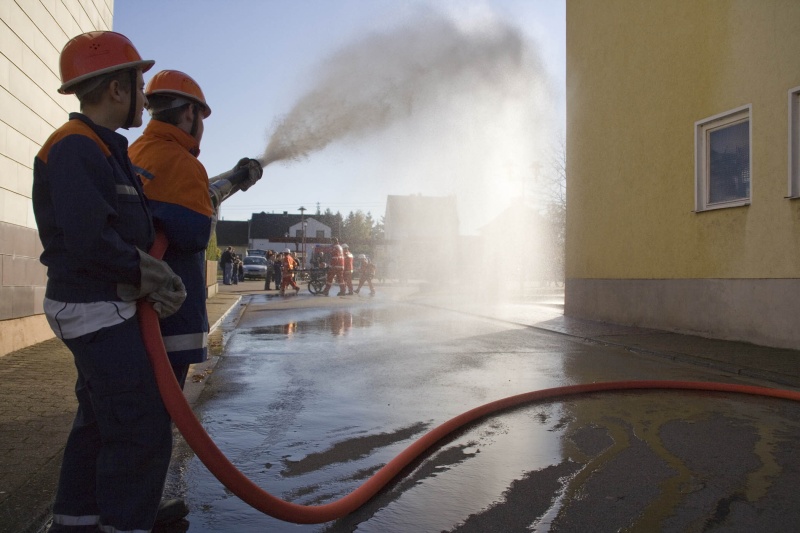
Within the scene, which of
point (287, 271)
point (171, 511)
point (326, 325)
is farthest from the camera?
point (287, 271)

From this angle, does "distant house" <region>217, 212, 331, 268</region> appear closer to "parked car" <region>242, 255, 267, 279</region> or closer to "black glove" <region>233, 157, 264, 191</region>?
"parked car" <region>242, 255, 267, 279</region>

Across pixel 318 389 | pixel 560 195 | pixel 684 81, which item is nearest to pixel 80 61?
pixel 318 389

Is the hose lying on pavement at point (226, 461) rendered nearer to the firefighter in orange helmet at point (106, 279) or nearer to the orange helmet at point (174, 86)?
the firefighter in orange helmet at point (106, 279)

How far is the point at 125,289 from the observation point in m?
2.39

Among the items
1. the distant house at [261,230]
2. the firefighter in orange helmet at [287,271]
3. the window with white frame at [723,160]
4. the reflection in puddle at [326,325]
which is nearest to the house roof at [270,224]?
the distant house at [261,230]

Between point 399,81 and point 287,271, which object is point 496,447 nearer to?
point 399,81

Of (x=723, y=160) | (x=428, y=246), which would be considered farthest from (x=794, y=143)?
(x=428, y=246)

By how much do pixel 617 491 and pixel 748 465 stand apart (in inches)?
41.4

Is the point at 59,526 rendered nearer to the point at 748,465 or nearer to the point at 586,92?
the point at 748,465

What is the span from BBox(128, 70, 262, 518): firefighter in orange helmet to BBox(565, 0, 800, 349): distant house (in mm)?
8588

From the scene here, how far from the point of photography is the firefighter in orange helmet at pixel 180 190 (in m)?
2.68

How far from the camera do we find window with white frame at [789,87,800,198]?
29.6ft

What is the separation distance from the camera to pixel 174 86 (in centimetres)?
288

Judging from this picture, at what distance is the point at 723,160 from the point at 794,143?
151 cm
